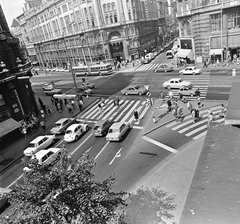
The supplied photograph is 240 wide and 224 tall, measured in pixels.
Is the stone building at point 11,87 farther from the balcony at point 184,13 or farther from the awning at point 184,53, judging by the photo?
the balcony at point 184,13

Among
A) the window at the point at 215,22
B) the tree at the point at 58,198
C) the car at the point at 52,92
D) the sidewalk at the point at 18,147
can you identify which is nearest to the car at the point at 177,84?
the sidewalk at the point at 18,147

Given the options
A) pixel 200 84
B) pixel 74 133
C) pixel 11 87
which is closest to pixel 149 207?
pixel 74 133

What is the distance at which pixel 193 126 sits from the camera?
23016 millimetres

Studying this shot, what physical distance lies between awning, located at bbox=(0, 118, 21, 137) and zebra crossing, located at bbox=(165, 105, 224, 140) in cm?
1935

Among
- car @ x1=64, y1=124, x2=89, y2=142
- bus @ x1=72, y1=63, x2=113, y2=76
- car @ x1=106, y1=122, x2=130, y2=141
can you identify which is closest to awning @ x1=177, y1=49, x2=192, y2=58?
bus @ x1=72, y1=63, x2=113, y2=76

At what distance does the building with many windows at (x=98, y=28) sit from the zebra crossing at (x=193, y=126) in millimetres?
48399

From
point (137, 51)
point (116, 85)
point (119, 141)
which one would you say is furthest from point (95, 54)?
point (119, 141)

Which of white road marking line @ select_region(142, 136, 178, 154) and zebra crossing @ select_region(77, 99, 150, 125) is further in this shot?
zebra crossing @ select_region(77, 99, 150, 125)

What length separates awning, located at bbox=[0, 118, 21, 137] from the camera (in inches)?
1051

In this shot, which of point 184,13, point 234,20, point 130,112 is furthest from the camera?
point 184,13

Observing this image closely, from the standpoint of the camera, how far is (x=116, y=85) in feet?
153

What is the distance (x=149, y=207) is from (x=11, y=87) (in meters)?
24.3

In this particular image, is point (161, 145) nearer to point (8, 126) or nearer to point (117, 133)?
point (117, 133)

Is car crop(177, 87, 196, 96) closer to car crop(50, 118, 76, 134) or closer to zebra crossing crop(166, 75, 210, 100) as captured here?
zebra crossing crop(166, 75, 210, 100)
